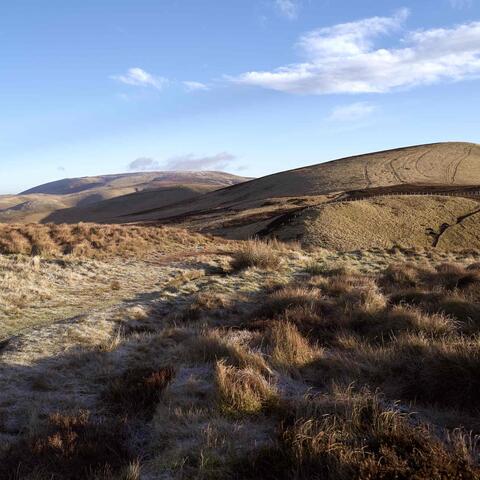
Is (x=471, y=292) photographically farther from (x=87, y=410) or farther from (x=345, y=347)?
(x=87, y=410)

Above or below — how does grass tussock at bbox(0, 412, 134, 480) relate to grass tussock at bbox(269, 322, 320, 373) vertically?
above

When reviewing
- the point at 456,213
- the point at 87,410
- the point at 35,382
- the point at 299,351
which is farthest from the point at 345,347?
the point at 456,213

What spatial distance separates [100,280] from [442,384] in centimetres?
1308

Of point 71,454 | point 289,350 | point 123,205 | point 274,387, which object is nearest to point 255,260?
point 289,350

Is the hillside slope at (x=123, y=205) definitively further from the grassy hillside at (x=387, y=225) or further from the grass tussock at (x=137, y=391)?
the grass tussock at (x=137, y=391)

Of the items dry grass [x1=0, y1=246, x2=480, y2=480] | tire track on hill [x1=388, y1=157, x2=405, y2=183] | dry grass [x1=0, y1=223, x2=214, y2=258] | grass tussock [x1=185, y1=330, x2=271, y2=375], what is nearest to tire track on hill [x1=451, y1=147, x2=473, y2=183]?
tire track on hill [x1=388, y1=157, x2=405, y2=183]

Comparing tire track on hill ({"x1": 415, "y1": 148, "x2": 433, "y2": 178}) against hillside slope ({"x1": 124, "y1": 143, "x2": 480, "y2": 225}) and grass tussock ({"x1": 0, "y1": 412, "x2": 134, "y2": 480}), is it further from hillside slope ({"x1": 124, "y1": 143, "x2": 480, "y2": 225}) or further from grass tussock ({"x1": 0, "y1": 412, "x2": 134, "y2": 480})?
grass tussock ({"x1": 0, "y1": 412, "x2": 134, "y2": 480})

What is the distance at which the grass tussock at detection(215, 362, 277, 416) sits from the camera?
18.4ft

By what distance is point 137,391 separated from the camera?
652 cm

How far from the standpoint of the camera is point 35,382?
7145mm

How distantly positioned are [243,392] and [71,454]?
2077 millimetres

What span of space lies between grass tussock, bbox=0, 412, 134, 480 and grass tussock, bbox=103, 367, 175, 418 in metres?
0.53

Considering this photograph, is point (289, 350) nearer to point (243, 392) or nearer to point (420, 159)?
point (243, 392)

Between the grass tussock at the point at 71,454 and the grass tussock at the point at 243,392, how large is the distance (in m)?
1.29
